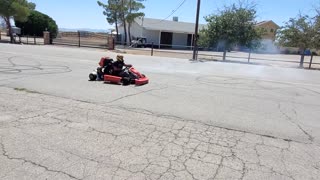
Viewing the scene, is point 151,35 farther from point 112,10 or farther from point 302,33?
point 302,33

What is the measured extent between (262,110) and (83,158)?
474cm

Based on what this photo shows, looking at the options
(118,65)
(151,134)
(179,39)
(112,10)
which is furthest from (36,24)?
(151,134)

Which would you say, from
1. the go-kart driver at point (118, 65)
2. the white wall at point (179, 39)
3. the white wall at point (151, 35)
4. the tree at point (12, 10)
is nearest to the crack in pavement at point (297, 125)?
the go-kart driver at point (118, 65)

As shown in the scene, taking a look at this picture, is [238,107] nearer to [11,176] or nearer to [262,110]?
[262,110]

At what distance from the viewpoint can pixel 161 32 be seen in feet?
153

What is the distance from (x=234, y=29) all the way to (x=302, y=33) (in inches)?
208

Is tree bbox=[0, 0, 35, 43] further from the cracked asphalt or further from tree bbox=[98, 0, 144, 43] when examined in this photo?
the cracked asphalt

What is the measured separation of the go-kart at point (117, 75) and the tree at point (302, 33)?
18.1 metres

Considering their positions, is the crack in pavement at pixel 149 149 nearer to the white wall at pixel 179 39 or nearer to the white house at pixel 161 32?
the white house at pixel 161 32

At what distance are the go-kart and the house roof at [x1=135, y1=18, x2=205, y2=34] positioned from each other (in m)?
36.4

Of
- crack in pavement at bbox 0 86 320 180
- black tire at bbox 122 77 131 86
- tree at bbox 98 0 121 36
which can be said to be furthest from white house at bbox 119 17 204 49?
crack in pavement at bbox 0 86 320 180

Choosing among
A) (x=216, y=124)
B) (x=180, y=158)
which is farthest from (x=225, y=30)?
(x=180, y=158)

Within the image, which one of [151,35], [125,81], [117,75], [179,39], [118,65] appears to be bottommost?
[125,81]

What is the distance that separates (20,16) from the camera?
3294 cm
